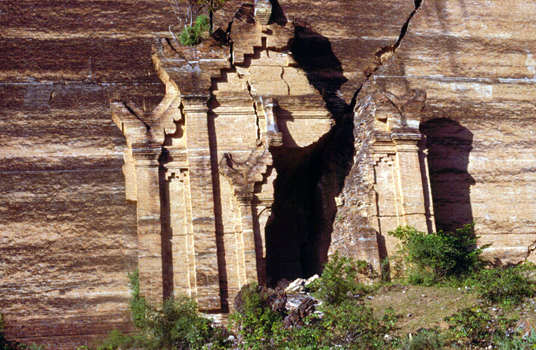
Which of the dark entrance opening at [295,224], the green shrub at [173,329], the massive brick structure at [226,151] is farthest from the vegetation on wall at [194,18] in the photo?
the green shrub at [173,329]

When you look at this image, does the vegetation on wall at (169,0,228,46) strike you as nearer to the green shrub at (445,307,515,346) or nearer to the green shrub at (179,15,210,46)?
the green shrub at (179,15,210,46)

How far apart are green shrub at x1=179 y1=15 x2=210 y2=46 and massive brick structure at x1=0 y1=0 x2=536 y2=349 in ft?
2.08

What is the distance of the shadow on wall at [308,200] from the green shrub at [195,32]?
1.49 metres

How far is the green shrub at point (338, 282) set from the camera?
46.2 ft

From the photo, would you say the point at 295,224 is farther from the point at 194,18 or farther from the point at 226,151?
the point at 194,18

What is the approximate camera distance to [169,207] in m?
15.1

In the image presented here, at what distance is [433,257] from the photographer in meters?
14.7

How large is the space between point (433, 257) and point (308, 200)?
381 cm

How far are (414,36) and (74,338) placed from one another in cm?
1098

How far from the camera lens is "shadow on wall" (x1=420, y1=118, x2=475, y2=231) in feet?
59.0

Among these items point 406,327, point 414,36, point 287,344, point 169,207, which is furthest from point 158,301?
point 414,36

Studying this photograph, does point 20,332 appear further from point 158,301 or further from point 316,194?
point 316,194

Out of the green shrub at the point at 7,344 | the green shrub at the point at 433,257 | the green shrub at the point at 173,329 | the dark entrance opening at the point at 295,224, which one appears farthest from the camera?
the dark entrance opening at the point at 295,224

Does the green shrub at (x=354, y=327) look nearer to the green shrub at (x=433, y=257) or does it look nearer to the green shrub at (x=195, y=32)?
the green shrub at (x=433, y=257)
